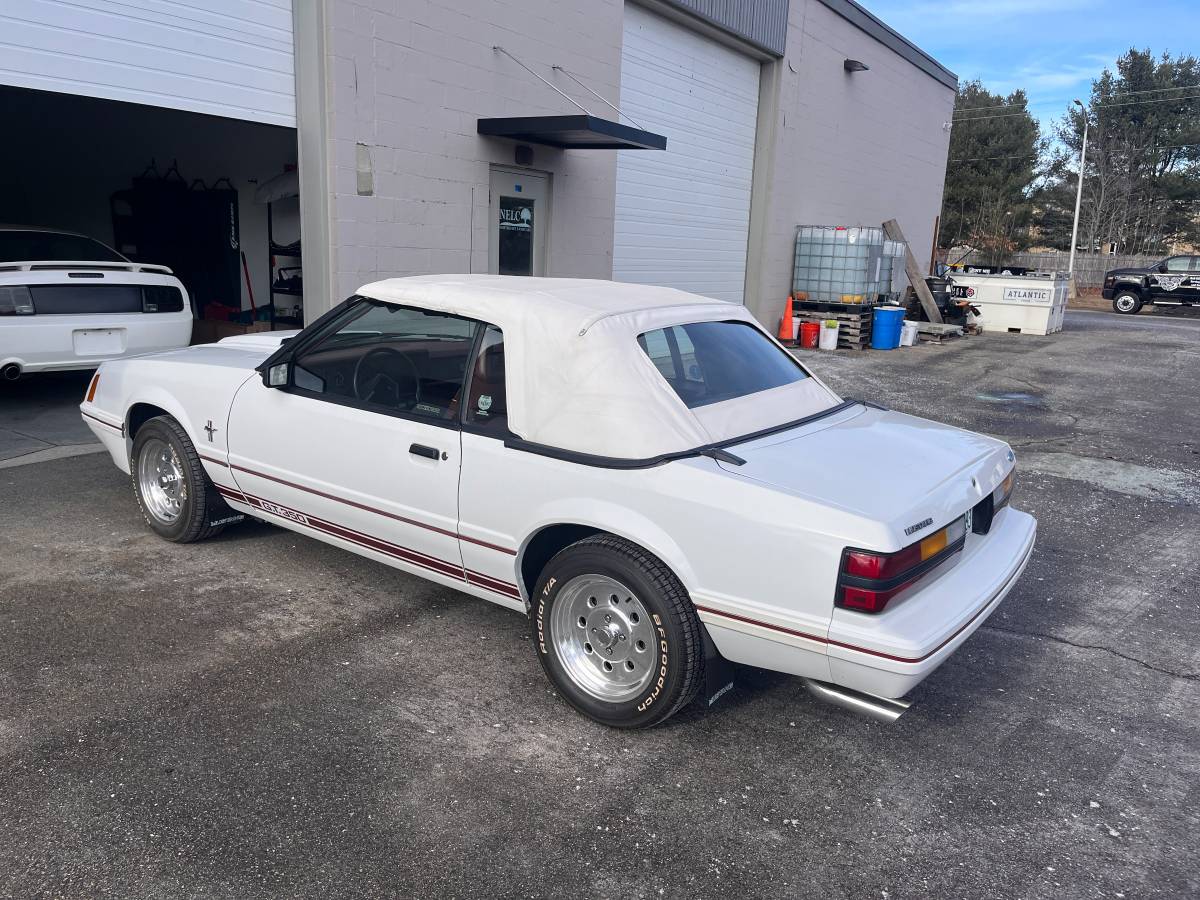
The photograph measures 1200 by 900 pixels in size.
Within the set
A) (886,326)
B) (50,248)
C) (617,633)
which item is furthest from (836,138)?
(617,633)

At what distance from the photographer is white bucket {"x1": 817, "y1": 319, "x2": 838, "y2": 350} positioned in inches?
626

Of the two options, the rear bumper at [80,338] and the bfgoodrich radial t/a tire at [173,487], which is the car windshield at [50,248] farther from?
the bfgoodrich radial t/a tire at [173,487]

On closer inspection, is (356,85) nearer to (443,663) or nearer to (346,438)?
(346,438)

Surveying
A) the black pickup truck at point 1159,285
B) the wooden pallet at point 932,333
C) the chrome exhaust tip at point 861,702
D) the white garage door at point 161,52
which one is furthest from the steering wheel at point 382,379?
the black pickup truck at point 1159,285

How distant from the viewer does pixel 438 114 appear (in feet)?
30.8

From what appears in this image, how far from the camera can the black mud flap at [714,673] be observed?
3.24m

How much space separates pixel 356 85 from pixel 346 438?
18.5 feet

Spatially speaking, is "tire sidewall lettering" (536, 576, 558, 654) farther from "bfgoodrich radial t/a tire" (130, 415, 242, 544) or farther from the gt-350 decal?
"bfgoodrich radial t/a tire" (130, 415, 242, 544)

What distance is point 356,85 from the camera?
8562mm

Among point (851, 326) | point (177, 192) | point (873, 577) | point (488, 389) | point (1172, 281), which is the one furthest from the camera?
point (1172, 281)

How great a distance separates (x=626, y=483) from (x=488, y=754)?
1.07 metres

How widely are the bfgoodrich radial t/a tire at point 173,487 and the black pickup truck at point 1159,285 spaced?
30427 mm

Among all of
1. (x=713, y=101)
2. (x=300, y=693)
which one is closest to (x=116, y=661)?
(x=300, y=693)

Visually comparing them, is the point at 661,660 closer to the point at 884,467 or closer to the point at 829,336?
the point at 884,467
